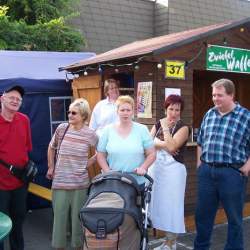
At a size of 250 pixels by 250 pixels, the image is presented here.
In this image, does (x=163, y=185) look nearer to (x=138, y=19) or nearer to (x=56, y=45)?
(x=56, y=45)

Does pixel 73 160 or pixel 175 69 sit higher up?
pixel 175 69

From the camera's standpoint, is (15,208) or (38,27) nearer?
(15,208)

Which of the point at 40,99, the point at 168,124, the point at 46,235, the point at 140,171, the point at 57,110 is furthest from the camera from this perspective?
the point at 57,110

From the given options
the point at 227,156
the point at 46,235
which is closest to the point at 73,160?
the point at 227,156

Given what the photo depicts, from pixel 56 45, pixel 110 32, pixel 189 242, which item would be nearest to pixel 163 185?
pixel 189 242

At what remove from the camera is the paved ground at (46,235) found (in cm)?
543

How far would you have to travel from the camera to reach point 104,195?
Answer: 12.0 feet

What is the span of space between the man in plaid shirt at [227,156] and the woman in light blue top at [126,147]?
62 centimetres

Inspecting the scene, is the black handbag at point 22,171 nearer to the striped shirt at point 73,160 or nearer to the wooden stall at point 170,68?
the striped shirt at point 73,160

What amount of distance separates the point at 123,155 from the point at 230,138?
107 cm

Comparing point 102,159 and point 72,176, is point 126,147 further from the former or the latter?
point 72,176

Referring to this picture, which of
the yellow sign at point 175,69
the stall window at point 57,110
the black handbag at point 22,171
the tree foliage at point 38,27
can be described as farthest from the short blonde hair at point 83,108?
the tree foliage at point 38,27

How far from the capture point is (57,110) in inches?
281

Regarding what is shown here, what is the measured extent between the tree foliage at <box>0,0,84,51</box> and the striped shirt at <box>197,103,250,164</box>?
6690mm
